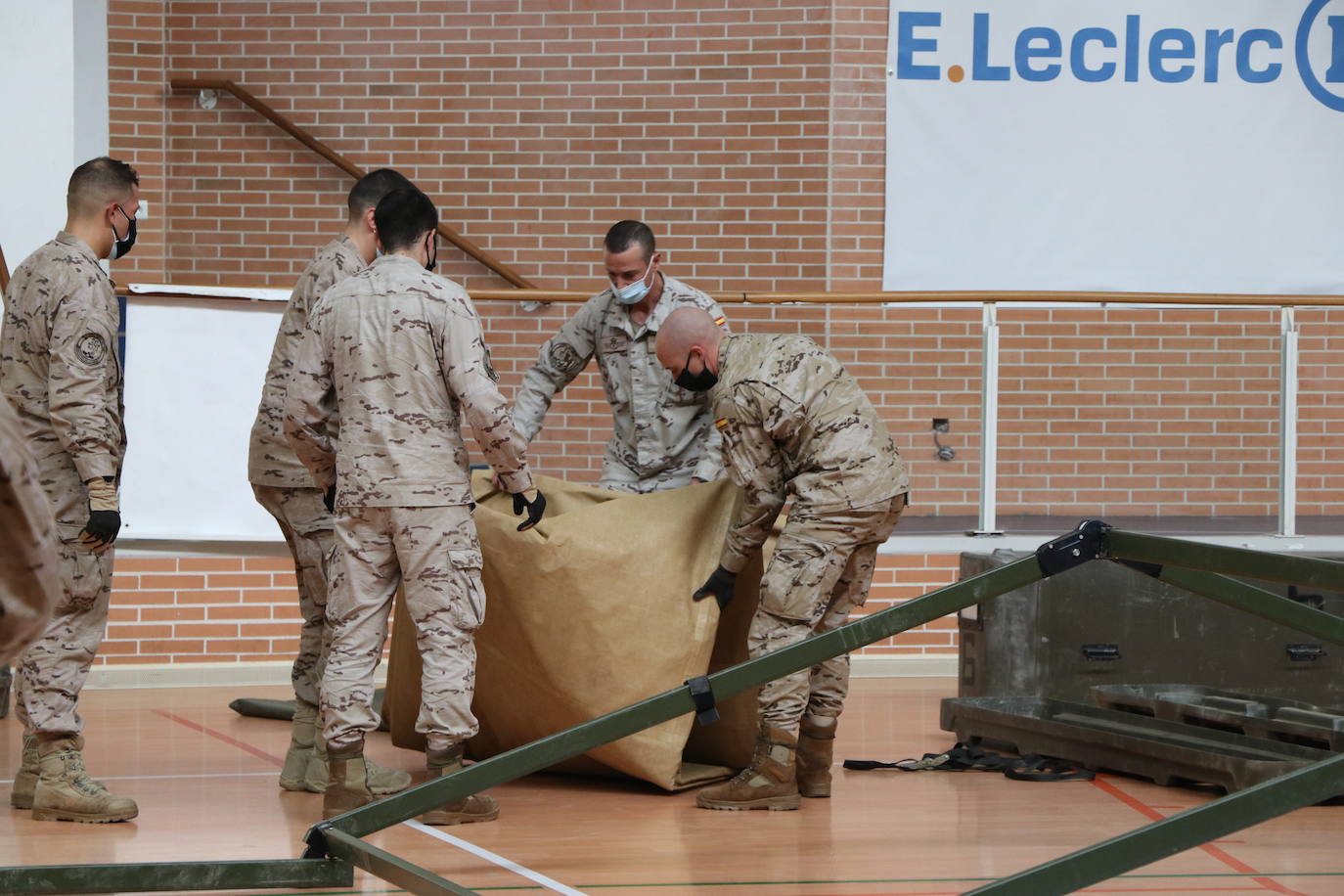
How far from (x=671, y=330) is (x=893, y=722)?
2.13 m

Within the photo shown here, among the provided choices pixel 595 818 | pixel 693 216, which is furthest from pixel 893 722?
pixel 693 216

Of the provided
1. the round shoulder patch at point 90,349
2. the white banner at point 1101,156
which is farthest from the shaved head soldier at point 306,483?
the white banner at point 1101,156

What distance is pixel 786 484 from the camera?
4.34 metres

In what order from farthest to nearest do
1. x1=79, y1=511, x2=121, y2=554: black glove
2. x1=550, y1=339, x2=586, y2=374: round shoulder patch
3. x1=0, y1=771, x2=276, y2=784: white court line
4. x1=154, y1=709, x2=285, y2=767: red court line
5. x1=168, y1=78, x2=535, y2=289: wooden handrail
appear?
x1=168, y1=78, x2=535, y2=289: wooden handrail, x1=550, y1=339, x2=586, y2=374: round shoulder patch, x1=154, y1=709, x2=285, y2=767: red court line, x1=0, y1=771, x2=276, y2=784: white court line, x1=79, y1=511, x2=121, y2=554: black glove

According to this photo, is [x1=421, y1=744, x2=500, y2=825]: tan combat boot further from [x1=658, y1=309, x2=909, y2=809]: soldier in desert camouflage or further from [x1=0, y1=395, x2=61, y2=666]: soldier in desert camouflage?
[x1=0, y1=395, x2=61, y2=666]: soldier in desert camouflage

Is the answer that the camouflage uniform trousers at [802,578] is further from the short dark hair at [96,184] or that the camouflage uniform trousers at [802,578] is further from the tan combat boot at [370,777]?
the short dark hair at [96,184]

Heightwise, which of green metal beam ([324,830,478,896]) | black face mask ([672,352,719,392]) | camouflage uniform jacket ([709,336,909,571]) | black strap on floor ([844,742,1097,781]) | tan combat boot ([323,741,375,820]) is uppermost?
black face mask ([672,352,719,392])

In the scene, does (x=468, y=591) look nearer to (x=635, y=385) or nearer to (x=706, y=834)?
(x=706, y=834)

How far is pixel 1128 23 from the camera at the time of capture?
7.80 metres

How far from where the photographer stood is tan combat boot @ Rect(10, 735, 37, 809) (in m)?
4.20

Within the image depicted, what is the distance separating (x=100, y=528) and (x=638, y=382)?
1.85 meters

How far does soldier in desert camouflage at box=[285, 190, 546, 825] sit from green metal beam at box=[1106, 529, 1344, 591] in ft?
5.47

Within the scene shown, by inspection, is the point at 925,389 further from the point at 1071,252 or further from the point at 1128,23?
the point at 1128,23

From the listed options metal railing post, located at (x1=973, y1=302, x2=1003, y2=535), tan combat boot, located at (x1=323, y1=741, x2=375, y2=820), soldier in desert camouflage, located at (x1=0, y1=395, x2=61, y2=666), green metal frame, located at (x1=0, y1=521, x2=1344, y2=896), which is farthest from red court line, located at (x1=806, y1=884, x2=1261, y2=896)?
metal railing post, located at (x1=973, y1=302, x2=1003, y2=535)
